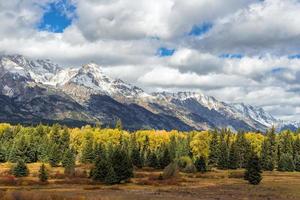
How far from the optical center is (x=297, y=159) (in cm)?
17050

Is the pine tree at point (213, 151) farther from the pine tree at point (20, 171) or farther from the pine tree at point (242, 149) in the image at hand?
the pine tree at point (20, 171)

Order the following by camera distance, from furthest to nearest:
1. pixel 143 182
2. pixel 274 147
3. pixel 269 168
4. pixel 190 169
Answer: pixel 274 147 < pixel 269 168 < pixel 190 169 < pixel 143 182

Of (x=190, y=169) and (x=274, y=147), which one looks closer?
(x=190, y=169)

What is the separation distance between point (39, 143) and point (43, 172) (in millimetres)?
89664

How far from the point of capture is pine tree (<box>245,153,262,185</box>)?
102688 mm

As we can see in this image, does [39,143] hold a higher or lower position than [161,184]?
higher

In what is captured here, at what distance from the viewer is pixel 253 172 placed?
4104 inches

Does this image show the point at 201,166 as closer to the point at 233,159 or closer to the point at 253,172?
Result: the point at 233,159

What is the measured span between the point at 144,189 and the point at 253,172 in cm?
3150

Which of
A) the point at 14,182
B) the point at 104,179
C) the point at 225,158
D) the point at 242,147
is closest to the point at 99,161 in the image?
the point at 104,179

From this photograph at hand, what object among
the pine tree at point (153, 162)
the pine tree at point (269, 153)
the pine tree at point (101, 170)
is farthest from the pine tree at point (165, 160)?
the pine tree at point (101, 170)

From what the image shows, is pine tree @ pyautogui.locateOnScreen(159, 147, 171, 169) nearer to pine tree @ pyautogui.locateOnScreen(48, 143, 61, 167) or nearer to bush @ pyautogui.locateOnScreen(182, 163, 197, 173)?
bush @ pyautogui.locateOnScreen(182, 163, 197, 173)

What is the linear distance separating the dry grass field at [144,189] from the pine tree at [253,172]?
158 cm

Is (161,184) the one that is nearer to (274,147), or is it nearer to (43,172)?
(43,172)
